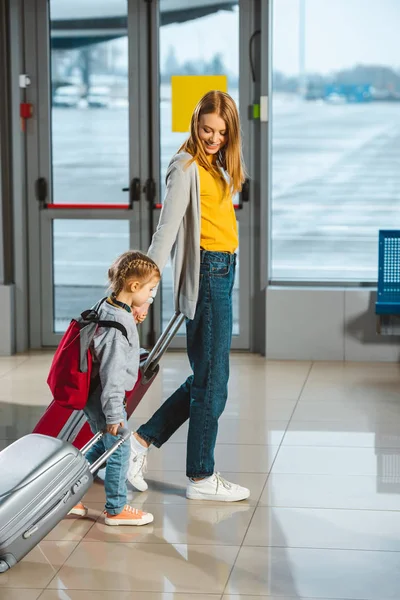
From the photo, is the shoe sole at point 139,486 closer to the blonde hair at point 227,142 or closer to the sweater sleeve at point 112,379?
the sweater sleeve at point 112,379

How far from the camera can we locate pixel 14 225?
757 centimetres

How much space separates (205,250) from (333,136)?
11.8ft

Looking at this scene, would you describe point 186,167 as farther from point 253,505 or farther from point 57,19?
point 57,19

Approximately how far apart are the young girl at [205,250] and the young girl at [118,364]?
0.38 feet

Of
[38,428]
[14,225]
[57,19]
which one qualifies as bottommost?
[38,428]

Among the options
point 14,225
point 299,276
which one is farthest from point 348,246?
point 14,225

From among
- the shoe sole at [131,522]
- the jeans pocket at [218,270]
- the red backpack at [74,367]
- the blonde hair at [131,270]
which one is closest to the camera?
the red backpack at [74,367]

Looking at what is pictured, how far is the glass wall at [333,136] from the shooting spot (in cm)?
720

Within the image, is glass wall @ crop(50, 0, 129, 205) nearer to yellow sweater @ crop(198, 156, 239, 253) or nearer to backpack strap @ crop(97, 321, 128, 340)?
yellow sweater @ crop(198, 156, 239, 253)

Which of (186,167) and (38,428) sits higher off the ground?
(186,167)

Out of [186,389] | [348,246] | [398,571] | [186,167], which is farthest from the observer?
[348,246]

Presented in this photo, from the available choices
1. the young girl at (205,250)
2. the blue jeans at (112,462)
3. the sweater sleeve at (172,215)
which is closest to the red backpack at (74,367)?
the blue jeans at (112,462)

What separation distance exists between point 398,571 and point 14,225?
15.9 ft

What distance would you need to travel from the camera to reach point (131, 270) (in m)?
3.74
